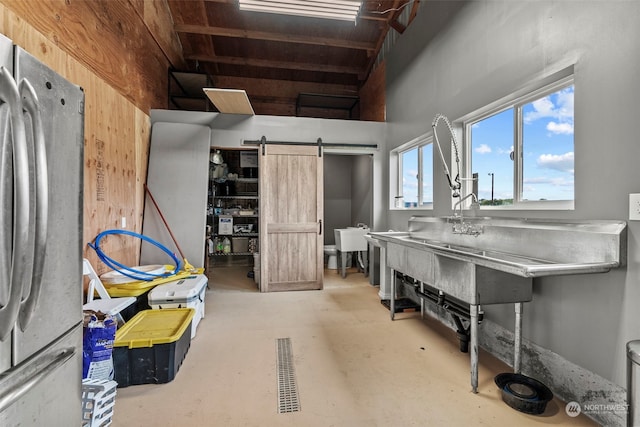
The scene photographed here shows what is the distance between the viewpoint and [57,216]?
943mm

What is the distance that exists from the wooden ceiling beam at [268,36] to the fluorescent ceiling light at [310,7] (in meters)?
1.43

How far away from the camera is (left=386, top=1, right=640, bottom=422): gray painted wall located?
1.48 meters

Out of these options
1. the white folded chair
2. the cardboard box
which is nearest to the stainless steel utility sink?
the white folded chair

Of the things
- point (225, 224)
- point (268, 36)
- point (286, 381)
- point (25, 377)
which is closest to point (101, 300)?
point (286, 381)

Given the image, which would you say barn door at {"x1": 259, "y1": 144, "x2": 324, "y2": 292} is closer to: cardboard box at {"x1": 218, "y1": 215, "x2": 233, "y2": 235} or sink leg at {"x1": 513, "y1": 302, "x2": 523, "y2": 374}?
cardboard box at {"x1": 218, "y1": 215, "x2": 233, "y2": 235}

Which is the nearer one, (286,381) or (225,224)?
(286,381)

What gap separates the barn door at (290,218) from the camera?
425 cm

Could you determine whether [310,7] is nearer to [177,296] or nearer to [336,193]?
[177,296]

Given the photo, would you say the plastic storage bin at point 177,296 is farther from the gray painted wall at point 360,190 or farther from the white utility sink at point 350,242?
the gray painted wall at point 360,190

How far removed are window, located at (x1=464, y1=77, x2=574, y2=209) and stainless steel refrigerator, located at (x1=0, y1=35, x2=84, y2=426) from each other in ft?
8.24

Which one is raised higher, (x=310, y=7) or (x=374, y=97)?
(x=310, y=7)

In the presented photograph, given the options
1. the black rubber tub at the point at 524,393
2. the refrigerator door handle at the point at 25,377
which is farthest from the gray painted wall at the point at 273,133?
the refrigerator door handle at the point at 25,377

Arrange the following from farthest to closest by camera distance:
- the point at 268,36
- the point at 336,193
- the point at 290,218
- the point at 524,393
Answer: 1. the point at 336,193
2. the point at 268,36
3. the point at 290,218
4. the point at 524,393

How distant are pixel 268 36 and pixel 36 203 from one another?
15.9 feet
